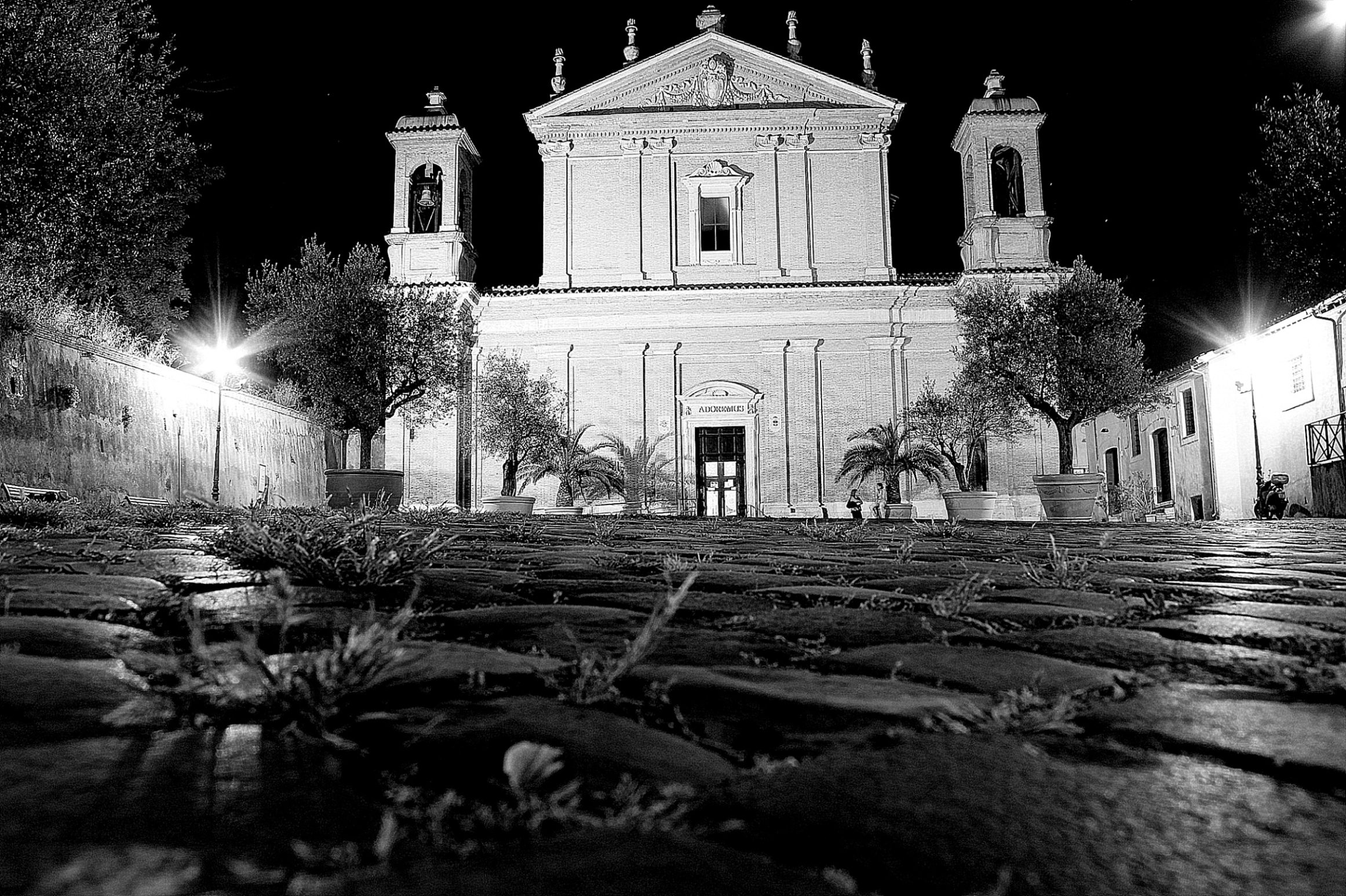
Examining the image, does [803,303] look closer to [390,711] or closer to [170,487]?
[170,487]

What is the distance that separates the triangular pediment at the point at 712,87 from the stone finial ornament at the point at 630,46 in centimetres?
108

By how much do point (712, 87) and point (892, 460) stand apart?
11.0 m

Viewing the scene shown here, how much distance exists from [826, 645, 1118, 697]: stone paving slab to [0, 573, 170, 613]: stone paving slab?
1.49 meters

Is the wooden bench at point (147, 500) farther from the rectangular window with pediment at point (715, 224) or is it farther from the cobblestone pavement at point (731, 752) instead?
the rectangular window with pediment at point (715, 224)

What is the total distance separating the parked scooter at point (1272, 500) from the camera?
18.2m

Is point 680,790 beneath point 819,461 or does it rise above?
beneath

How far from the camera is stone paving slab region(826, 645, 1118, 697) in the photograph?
1.33m

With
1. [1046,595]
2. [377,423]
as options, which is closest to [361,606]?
[1046,595]

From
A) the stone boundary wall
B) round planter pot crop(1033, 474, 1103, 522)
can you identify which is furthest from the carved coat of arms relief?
round planter pot crop(1033, 474, 1103, 522)

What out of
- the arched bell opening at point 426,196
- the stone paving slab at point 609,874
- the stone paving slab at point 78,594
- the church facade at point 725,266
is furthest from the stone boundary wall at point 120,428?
the stone paving slab at point 609,874

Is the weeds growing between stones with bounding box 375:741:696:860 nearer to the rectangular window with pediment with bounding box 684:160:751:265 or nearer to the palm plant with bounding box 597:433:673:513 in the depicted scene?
the palm plant with bounding box 597:433:673:513

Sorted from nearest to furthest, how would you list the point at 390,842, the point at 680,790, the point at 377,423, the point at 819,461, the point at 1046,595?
the point at 390,842
the point at 680,790
the point at 1046,595
the point at 377,423
the point at 819,461

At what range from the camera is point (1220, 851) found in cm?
73

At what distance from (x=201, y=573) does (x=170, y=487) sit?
14187 millimetres
